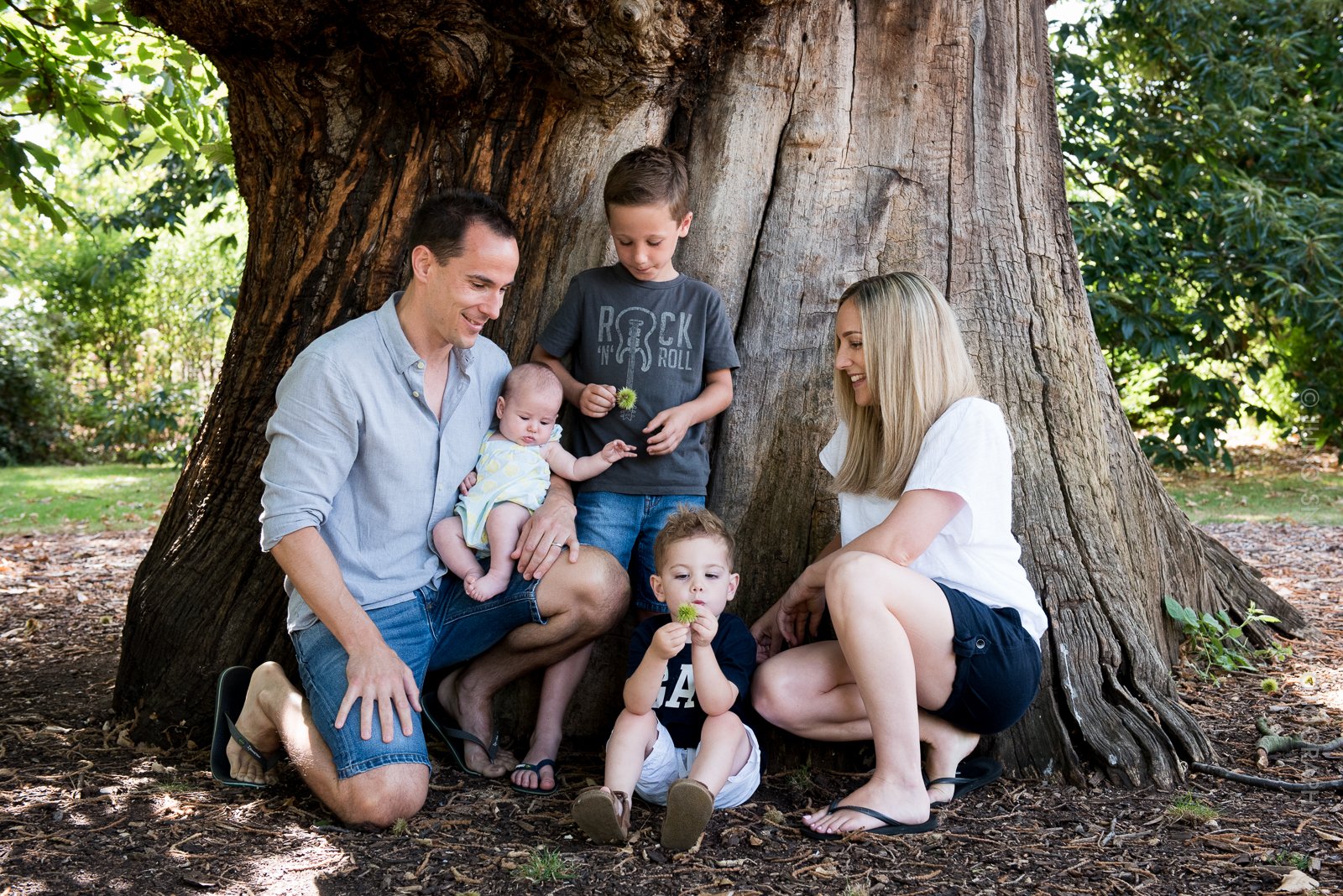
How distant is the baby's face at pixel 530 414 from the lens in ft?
11.3

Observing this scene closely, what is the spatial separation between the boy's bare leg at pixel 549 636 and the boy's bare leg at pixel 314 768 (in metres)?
0.48

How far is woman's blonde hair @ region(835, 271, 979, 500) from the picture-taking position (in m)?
3.15

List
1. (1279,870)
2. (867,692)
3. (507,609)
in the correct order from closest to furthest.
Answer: (1279,870) → (867,692) → (507,609)

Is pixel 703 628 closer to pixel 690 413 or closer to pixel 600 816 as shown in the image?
Answer: pixel 600 816

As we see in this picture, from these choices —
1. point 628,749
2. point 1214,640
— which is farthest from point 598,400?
point 1214,640

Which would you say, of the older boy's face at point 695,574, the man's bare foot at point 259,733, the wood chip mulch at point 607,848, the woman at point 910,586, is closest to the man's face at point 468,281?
the older boy's face at point 695,574

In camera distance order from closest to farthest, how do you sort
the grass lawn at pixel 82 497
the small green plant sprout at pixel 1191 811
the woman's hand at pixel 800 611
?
1. the small green plant sprout at pixel 1191 811
2. the woman's hand at pixel 800 611
3. the grass lawn at pixel 82 497

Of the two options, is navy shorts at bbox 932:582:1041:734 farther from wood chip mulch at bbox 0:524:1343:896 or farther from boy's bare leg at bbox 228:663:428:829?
boy's bare leg at bbox 228:663:428:829

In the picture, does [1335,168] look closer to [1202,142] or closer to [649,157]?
[1202,142]

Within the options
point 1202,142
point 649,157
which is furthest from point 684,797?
point 1202,142

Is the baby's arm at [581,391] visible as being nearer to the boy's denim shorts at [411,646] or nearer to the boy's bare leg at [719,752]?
the boy's denim shorts at [411,646]

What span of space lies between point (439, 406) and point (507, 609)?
65 centimetres

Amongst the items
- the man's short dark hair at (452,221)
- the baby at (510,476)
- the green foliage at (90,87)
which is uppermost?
the green foliage at (90,87)

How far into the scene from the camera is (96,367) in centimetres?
1575
